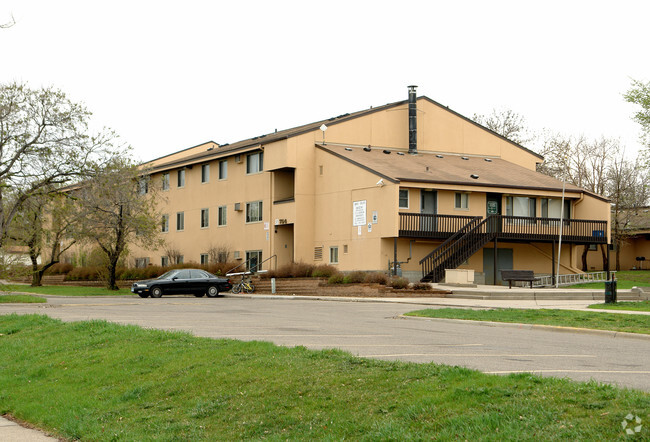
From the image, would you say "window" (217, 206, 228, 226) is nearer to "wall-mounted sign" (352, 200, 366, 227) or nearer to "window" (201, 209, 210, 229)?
"window" (201, 209, 210, 229)

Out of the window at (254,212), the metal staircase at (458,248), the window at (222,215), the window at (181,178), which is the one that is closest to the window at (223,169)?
the window at (222,215)

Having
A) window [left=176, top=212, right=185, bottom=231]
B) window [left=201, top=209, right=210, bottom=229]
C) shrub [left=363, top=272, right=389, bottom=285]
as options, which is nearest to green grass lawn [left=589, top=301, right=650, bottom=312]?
shrub [left=363, top=272, right=389, bottom=285]

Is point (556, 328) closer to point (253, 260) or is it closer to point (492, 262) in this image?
point (492, 262)

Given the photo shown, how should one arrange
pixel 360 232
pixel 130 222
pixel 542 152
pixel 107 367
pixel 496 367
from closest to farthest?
pixel 496 367 → pixel 107 367 → pixel 360 232 → pixel 130 222 → pixel 542 152

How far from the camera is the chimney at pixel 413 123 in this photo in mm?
50188

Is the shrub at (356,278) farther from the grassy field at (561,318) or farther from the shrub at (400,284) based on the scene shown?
the grassy field at (561,318)

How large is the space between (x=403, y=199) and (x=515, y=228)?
6.51 metres

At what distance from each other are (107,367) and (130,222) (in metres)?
35.3

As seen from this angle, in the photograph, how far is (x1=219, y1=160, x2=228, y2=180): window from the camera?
178ft

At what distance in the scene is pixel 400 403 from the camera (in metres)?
8.14

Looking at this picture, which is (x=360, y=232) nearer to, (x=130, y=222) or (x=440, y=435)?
(x=130, y=222)

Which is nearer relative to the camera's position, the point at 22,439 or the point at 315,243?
the point at 22,439

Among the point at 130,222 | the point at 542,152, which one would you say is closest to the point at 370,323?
the point at 130,222

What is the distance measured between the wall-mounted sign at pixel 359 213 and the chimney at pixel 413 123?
8.98 metres
